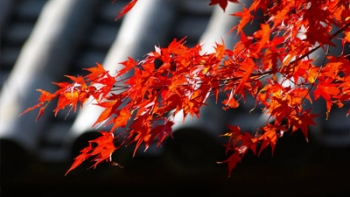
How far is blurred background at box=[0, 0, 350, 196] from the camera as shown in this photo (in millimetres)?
4812

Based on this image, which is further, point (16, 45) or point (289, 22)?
point (16, 45)

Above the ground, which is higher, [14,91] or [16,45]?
[16,45]

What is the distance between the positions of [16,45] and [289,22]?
399 cm

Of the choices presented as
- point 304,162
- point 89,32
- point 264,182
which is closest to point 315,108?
point 304,162

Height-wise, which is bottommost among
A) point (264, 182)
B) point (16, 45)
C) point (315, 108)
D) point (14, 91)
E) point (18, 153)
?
point (264, 182)

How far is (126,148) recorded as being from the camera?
16.4 ft

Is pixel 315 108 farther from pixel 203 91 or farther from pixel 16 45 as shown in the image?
pixel 16 45

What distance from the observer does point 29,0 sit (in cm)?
713

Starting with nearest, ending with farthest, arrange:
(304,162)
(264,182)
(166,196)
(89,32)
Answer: (304,162), (264,182), (166,196), (89,32)

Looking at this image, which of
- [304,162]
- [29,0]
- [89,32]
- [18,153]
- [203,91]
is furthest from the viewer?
[29,0]

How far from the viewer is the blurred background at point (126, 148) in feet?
15.8

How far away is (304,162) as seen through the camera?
470 cm

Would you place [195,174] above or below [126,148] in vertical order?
below

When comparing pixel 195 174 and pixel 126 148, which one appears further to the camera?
pixel 126 148
